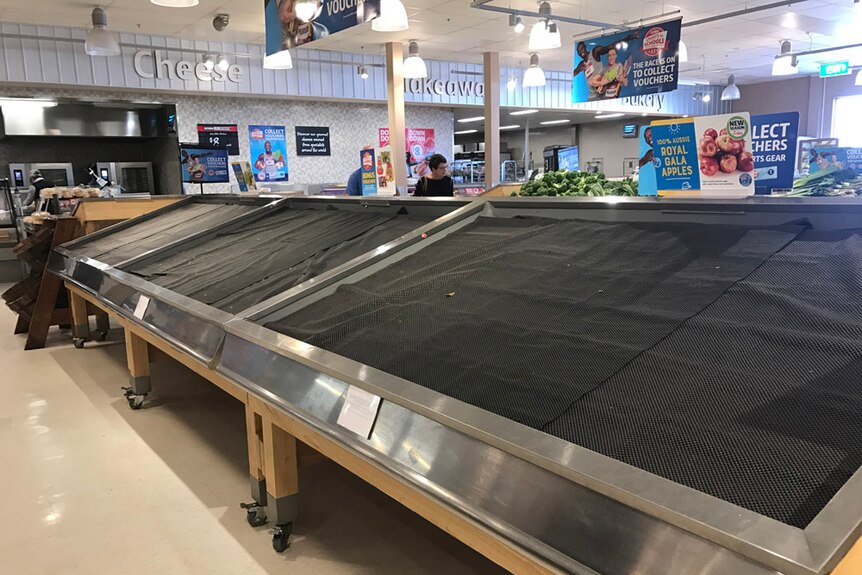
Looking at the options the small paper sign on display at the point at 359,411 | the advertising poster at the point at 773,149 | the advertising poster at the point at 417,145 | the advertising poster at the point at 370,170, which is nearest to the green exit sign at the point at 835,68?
the advertising poster at the point at 417,145

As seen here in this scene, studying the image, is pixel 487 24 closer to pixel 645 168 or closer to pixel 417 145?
pixel 417 145

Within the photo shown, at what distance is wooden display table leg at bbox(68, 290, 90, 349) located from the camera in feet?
17.4

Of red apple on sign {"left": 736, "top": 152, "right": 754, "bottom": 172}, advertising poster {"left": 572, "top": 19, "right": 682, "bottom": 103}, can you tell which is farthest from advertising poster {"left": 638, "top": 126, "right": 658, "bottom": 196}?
advertising poster {"left": 572, "top": 19, "right": 682, "bottom": 103}

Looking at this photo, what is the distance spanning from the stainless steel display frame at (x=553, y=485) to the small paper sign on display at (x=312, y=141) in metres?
10.5

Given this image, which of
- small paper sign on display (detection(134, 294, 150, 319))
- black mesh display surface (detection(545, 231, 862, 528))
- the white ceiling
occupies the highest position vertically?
the white ceiling

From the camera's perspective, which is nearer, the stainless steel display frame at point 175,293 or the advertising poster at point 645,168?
the stainless steel display frame at point 175,293

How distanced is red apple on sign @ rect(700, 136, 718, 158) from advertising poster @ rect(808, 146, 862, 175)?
9.56 feet

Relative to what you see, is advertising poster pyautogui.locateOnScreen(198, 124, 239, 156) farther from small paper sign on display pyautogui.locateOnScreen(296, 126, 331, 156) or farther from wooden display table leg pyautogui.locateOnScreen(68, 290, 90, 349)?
wooden display table leg pyautogui.locateOnScreen(68, 290, 90, 349)

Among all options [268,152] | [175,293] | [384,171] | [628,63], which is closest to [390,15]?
[384,171]

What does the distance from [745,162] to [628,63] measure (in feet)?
20.2

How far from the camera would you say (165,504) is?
2701 mm

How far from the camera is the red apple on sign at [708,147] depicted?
2.49 m

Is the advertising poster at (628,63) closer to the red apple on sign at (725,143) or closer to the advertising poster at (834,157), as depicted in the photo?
the advertising poster at (834,157)

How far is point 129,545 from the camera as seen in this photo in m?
2.39
